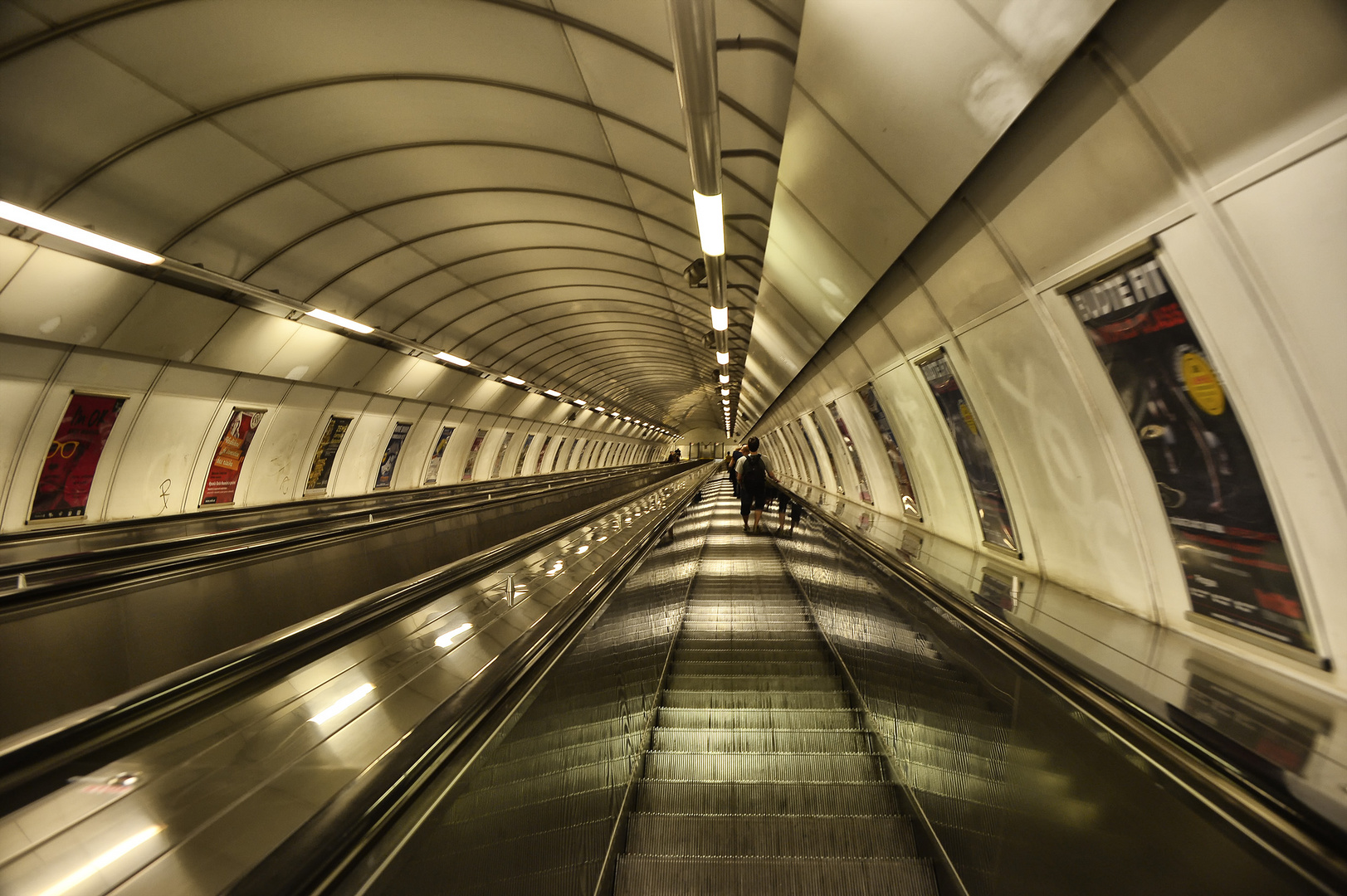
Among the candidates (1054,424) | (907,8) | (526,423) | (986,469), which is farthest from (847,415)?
(526,423)

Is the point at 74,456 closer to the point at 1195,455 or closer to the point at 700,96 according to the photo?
the point at 700,96

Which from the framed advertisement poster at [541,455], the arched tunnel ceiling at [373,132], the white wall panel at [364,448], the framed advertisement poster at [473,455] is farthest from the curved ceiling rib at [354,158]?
the framed advertisement poster at [541,455]

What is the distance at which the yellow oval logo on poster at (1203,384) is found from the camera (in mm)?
3309

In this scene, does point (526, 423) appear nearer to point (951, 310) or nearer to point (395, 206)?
point (395, 206)

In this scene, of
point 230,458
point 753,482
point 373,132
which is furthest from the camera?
point 230,458

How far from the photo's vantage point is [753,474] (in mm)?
11164

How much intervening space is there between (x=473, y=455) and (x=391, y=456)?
4.86 metres

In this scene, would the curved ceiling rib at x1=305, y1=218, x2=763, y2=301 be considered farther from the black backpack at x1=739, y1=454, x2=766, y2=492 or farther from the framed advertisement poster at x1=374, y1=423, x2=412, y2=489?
the framed advertisement poster at x1=374, y1=423, x2=412, y2=489

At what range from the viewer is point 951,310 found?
5.84 m

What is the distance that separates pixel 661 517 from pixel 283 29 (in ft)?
19.3

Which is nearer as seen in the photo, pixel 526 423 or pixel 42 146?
pixel 42 146

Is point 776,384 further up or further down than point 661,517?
further up

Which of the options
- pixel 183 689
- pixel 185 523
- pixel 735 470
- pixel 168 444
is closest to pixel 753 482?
pixel 735 470

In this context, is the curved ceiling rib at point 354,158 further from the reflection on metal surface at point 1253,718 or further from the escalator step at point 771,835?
the escalator step at point 771,835
